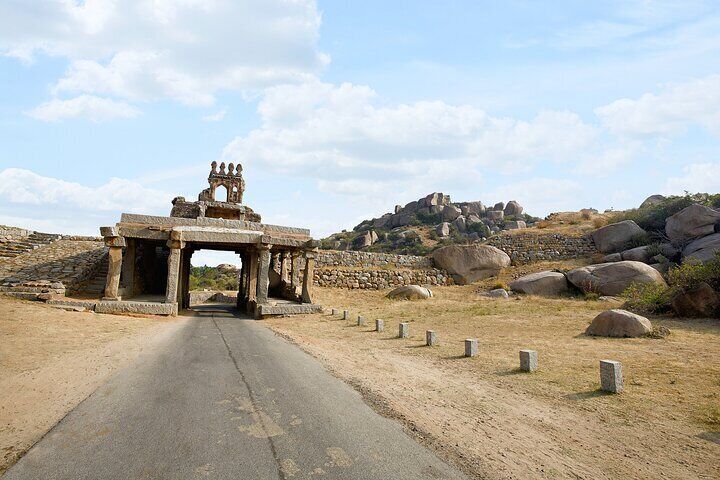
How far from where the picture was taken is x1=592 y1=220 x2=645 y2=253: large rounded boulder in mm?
28156

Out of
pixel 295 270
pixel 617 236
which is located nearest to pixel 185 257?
pixel 295 270

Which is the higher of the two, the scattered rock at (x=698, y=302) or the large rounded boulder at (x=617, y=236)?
the large rounded boulder at (x=617, y=236)

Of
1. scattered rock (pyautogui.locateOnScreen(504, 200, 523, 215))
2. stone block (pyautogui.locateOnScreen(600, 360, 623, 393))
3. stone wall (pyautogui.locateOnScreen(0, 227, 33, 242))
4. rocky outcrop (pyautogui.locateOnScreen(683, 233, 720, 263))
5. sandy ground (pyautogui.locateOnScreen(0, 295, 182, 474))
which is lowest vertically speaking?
sandy ground (pyautogui.locateOnScreen(0, 295, 182, 474))

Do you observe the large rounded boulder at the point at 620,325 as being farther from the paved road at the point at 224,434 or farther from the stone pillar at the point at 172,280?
the stone pillar at the point at 172,280

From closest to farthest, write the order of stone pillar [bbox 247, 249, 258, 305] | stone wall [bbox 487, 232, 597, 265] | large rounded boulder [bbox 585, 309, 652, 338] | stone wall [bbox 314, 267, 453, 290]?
large rounded boulder [bbox 585, 309, 652, 338]
stone pillar [bbox 247, 249, 258, 305]
stone wall [bbox 314, 267, 453, 290]
stone wall [bbox 487, 232, 597, 265]

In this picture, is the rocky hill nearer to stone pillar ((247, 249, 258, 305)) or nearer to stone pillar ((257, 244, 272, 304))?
stone pillar ((247, 249, 258, 305))

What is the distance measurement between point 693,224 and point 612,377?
23862 mm

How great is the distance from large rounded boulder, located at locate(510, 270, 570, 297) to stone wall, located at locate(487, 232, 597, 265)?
769 centimetres

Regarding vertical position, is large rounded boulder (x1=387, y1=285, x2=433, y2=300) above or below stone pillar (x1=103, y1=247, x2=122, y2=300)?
below

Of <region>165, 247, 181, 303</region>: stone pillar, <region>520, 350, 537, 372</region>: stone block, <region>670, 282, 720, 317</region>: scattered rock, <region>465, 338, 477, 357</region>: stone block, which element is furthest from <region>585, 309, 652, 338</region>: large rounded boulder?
<region>165, 247, 181, 303</region>: stone pillar

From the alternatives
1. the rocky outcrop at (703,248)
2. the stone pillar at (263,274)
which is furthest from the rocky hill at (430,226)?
the stone pillar at (263,274)

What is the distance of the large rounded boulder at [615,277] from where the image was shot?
62.7ft

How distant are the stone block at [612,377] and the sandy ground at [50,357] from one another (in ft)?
25.3

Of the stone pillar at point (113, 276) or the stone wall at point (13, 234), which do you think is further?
the stone wall at point (13, 234)
